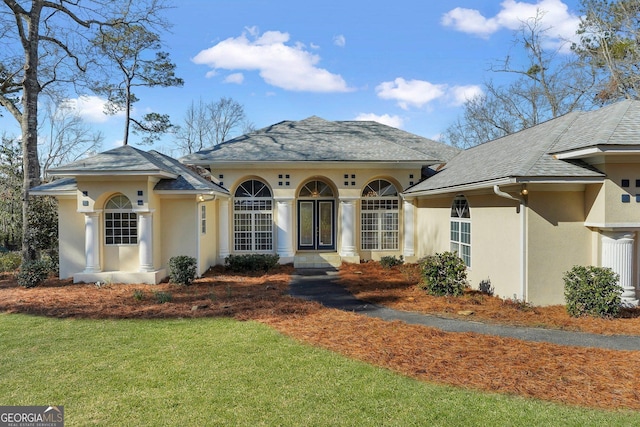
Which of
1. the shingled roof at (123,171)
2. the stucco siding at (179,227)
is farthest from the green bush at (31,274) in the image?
the stucco siding at (179,227)

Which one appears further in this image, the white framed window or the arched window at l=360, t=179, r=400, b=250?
the arched window at l=360, t=179, r=400, b=250

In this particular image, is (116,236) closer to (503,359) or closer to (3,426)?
(3,426)

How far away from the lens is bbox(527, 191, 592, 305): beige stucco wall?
314 inches

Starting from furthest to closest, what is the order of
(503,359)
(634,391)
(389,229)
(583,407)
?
(389,229)
(503,359)
(634,391)
(583,407)

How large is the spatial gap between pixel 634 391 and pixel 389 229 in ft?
36.8

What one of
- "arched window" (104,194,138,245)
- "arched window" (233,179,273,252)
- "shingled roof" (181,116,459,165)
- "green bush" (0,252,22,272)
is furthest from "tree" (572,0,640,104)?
"green bush" (0,252,22,272)

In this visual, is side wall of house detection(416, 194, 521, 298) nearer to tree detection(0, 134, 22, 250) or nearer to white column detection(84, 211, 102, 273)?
white column detection(84, 211, 102, 273)

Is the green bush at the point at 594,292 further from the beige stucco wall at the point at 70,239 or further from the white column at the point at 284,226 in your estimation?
the beige stucco wall at the point at 70,239

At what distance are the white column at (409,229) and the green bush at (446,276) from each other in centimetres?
549

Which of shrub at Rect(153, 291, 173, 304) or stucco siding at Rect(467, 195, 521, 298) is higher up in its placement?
stucco siding at Rect(467, 195, 521, 298)

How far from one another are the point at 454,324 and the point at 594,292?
286cm

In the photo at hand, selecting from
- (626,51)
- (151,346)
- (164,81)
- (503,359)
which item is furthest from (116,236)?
(626,51)

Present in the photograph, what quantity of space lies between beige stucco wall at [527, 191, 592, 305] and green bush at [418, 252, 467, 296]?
1627 mm

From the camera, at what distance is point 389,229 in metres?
15.4
